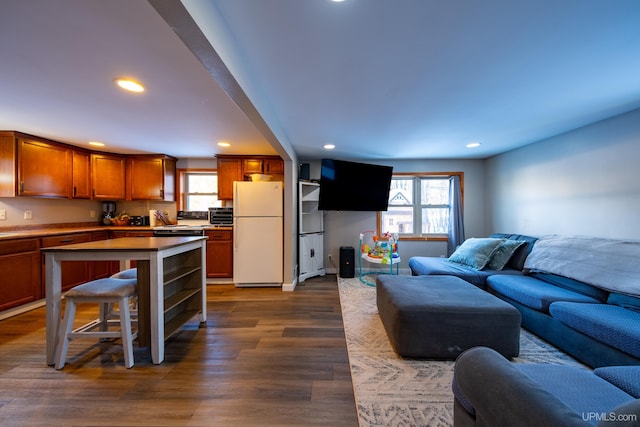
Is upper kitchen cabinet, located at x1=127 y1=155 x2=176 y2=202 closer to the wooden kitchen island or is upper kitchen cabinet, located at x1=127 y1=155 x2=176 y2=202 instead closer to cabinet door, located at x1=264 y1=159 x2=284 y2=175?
cabinet door, located at x1=264 y1=159 x2=284 y2=175

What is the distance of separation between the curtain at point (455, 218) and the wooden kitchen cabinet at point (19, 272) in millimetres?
5969

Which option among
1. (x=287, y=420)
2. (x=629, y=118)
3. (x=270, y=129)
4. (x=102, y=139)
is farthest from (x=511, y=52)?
(x=102, y=139)

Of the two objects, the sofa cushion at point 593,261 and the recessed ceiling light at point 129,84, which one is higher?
the recessed ceiling light at point 129,84

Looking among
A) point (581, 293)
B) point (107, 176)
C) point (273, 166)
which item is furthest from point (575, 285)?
point (107, 176)

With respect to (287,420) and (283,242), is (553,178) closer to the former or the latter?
(283,242)

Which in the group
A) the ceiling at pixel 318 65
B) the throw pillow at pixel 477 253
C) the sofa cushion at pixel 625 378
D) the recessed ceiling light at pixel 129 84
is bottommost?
the sofa cushion at pixel 625 378

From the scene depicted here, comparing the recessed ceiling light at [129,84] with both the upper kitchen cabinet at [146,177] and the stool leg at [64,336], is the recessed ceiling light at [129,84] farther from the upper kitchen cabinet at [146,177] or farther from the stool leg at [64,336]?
the upper kitchen cabinet at [146,177]

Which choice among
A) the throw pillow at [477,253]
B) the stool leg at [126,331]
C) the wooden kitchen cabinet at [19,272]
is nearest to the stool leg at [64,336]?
the stool leg at [126,331]

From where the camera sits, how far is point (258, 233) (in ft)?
12.4

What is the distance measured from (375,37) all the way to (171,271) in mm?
2546

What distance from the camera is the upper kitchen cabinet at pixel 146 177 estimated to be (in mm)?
4172

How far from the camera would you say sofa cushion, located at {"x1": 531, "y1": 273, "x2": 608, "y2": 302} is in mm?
2162

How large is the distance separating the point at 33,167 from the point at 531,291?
19.6ft

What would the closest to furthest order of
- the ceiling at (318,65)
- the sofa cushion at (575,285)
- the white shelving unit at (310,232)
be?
the ceiling at (318,65)
the sofa cushion at (575,285)
the white shelving unit at (310,232)
